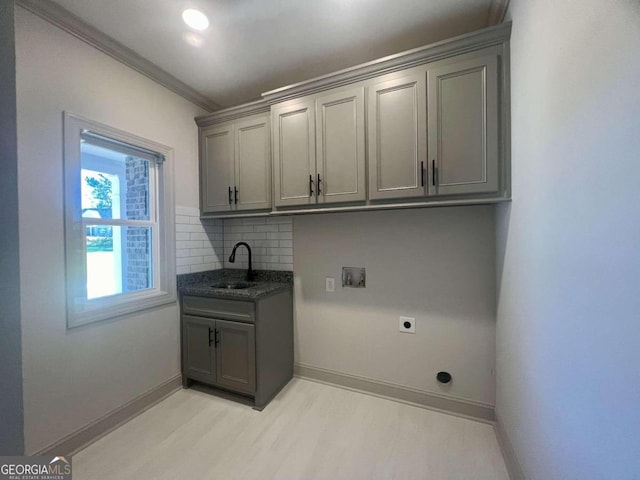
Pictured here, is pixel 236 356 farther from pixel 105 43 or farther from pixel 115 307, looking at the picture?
pixel 105 43

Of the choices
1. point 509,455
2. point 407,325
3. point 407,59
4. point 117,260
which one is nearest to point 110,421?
point 117,260

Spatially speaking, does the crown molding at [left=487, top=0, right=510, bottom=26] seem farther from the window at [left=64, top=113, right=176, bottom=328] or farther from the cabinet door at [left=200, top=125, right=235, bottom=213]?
the window at [left=64, top=113, right=176, bottom=328]

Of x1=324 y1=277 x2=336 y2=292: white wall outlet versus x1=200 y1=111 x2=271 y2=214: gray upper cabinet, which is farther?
x1=324 y1=277 x2=336 y2=292: white wall outlet

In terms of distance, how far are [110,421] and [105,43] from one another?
2.63m

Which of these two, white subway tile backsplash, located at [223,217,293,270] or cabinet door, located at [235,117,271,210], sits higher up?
cabinet door, located at [235,117,271,210]

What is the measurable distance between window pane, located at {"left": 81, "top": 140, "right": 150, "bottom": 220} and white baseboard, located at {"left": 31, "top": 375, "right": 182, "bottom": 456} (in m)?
1.41

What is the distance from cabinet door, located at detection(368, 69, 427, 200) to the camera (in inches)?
64.1

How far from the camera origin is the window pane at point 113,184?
1776 millimetres

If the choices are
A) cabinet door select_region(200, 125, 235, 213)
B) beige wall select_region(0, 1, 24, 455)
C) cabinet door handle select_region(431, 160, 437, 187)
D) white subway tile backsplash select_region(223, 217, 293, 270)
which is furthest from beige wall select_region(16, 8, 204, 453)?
cabinet door handle select_region(431, 160, 437, 187)

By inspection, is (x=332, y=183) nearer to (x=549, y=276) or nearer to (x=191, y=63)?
(x=549, y=276)

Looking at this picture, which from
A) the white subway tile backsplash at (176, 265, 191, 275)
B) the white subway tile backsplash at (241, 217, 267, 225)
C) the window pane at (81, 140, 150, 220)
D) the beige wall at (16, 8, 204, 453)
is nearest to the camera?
the beige wall at (16, 8, 204, 453)

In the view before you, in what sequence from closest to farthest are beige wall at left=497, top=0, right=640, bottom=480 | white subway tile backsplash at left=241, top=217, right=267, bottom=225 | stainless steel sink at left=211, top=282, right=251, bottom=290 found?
beige wall at left=497, top=0, right=640, bottom=480 < stainless steel sink at left=211, top=282, right=251, bottom=290 < white subway tile backsplash at left=241, top=217, right=267, bottom=225

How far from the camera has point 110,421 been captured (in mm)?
1762

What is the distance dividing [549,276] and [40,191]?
2.60 meters
